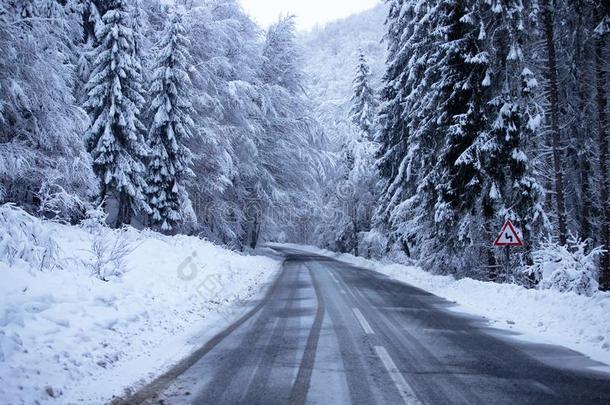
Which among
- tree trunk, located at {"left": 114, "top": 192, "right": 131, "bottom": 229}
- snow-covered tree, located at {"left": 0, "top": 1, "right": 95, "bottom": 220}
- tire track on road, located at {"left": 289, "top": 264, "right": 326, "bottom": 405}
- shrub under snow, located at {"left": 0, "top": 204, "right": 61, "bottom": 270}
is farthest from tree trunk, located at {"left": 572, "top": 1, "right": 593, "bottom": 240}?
tree trunk, located at {"left": 114, "top": 192, "right": 131, "bottom": 229}

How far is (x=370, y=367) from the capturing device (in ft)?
20.2

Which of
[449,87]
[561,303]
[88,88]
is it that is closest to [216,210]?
[88,88]

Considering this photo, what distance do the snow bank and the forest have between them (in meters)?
2.15

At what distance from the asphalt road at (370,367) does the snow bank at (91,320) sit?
0.58 m

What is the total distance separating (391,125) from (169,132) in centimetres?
1139

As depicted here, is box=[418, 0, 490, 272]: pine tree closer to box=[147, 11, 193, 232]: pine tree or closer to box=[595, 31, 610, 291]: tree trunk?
box=[595, 31, 610, 291]: tree trunk

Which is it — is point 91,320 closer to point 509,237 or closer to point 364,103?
point 509,237

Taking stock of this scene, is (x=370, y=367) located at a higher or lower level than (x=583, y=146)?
lower

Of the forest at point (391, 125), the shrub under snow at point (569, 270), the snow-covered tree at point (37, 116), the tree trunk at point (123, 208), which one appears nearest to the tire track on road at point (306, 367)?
the shrub under snow at point (569, 270)

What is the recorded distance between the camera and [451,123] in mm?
16906

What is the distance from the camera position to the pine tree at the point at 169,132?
21.7 meters

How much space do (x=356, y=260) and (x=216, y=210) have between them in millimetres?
14082

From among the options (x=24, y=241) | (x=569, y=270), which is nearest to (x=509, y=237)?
(x=569, y=270)

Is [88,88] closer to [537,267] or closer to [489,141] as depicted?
[489,141]
